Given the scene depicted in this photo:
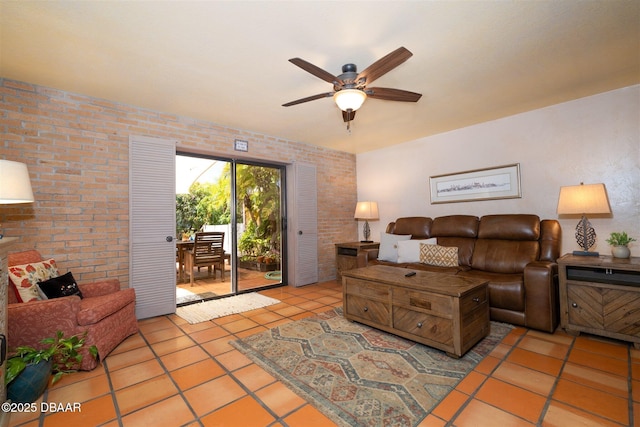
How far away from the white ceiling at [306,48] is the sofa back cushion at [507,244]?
141 centimetres

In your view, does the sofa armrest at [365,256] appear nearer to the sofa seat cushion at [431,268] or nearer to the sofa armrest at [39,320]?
the sofa seat cushion at [431,268]

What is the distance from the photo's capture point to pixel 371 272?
9.65ft

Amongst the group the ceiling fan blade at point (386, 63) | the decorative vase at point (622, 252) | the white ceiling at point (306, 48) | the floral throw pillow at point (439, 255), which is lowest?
the floral throw pillow at point (439, 255)

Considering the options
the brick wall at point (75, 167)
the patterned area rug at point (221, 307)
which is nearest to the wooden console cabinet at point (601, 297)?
the patterned area rug at point (221, 307)

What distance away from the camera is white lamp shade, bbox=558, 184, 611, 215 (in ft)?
8.64

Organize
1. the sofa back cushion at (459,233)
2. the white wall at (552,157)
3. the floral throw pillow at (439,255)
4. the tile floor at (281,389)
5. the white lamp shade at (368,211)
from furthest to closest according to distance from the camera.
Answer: the white lamp shade at (368,211)
the sofa back cushion at (459,233)
the floral throw pillow at (439,255)
the white wall at (552,157)
the tile floor at (281,389)

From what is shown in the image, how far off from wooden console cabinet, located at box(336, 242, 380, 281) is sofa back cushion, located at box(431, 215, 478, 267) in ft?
3.34

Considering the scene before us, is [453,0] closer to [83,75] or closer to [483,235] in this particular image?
[483,235]

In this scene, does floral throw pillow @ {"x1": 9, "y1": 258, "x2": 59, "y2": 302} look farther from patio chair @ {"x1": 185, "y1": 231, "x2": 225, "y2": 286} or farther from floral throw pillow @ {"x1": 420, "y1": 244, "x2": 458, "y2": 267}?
floral throw pillow @ {"x1": 420, "y1": 244, "x2": 458, "y2": 267}

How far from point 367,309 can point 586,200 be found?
7.75ft

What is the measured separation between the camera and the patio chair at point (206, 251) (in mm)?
4160

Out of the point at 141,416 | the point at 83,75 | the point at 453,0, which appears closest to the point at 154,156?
the point at 83,75

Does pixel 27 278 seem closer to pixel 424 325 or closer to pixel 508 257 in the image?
pixel 424 325

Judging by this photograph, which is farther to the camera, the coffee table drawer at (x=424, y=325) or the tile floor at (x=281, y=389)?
the coffee table drawer at (x=424, y=325)
